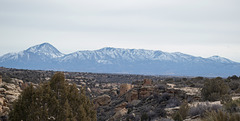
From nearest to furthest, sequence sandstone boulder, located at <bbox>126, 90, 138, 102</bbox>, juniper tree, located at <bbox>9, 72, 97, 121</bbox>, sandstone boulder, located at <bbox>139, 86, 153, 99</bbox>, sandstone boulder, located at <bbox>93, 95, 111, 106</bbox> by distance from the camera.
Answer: juniper tree, located at <bbox>9, 72, 97, 121</bbox> → sandstone boulder, located at <bbox>139, 86, 153, 99</bbox> → sandstone boulder, located at <bbox>126, 90, 138, 102</bbox> → sandstone boulder, located at <bbox>93, 95, 111, 106</bbox>

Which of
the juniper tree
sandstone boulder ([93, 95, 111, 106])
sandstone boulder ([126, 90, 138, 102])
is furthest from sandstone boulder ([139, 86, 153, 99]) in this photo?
the juniper tree

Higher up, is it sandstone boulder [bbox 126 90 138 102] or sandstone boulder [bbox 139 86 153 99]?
sandstone boulder [bbox 139 86 153 99]

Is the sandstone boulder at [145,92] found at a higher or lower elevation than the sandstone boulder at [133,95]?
higher

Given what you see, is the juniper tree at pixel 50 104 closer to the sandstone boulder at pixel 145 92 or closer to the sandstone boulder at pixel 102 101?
the sandstone boulder at pixel 145 92

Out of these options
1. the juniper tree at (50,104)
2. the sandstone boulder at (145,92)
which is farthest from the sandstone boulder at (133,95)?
the juniper tree at (50,104)

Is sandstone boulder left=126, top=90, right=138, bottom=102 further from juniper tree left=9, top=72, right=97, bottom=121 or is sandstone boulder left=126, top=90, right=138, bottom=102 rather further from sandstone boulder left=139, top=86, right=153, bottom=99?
juniper tree left=9, top=72, right=97, bottom=121

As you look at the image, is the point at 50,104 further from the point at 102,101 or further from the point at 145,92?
the point at 102,101

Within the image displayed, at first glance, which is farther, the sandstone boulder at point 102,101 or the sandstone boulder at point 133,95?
the sandstone boulder at point 102,101

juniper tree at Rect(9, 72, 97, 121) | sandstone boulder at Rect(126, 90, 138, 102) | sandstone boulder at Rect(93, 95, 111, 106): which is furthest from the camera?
sandstone boulder at Rect(93, 95, 111, 106)

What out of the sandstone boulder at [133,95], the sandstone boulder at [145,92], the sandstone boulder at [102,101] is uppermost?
the sandstone boulder at [145,92]

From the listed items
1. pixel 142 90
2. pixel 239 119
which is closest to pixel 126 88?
pixel 142 90

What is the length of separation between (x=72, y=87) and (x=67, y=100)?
125cm

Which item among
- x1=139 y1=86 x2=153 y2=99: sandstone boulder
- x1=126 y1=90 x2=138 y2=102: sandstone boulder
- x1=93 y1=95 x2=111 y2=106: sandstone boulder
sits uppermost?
x1=139 y1=86 x2=153 y2=99: sandstone boulder

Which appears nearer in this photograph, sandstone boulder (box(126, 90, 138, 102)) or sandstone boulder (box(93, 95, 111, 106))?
sandstone boulder (box(126, 90, 138, 102))
